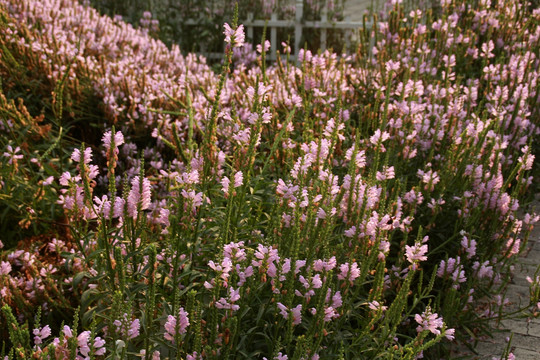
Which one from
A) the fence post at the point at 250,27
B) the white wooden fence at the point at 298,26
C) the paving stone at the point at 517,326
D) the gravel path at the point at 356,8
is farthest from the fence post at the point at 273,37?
the paving stone at the point at 517,326

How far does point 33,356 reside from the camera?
1.54 meters

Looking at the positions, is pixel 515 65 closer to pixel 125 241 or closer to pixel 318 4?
pixel 125 241

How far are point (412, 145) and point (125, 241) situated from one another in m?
1.77

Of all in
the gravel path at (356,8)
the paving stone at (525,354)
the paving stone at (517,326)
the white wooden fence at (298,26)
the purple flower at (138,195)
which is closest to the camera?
the purple flower at (138,195)

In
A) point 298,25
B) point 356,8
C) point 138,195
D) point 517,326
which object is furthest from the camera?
point 356,8

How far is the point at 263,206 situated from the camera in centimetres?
296

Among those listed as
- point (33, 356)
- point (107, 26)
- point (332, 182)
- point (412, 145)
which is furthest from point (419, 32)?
point (33, 356)

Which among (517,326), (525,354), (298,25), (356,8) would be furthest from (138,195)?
(356,8)

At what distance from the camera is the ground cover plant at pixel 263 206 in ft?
6.12

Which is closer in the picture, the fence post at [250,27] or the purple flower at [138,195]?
the purple flower at [138,195]

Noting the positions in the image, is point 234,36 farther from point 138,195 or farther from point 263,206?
point 263,206

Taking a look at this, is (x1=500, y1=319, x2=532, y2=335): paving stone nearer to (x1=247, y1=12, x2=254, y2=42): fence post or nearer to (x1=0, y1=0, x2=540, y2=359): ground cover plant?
(x1=0, y1=0, x2=540, y2=359): ground cover plant

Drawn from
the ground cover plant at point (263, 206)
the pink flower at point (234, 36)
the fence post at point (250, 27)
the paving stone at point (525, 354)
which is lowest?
the paving stone at point (525, 354)

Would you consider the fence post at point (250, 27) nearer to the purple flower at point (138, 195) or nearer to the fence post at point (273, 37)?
the fence post at point (273, 37)
